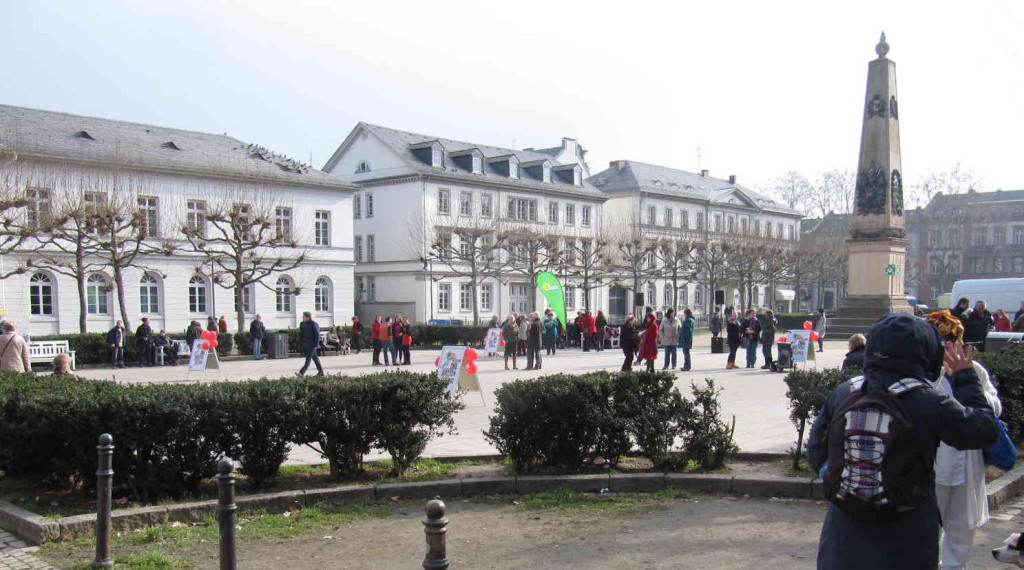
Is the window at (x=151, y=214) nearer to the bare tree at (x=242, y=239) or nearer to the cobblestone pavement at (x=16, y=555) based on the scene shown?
the bare tree at (x=242, y=239)

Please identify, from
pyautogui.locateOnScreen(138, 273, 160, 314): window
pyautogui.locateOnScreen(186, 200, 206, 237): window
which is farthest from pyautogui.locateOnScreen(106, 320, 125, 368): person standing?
pyautogui.locateOnScreen(186, 200, 206, 237): window

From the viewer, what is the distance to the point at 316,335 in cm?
2014

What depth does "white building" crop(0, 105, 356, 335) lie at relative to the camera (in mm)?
32875

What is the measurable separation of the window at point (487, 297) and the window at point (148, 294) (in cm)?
2080

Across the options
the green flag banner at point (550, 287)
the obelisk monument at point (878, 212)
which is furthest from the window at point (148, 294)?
the obelisk monument at point (878, 212)

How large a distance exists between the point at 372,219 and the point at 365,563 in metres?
47.8

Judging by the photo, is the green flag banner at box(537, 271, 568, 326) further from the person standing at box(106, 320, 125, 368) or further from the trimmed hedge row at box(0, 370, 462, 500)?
the trimmed hedge row at box(0, 370, 462, 500)

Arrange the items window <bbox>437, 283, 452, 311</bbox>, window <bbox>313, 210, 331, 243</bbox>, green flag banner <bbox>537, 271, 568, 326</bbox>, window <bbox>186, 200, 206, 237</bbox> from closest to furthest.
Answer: green flag banner <bbox>537, 271, 568, 326</bbox> → window <bbox>186, 200, 206, 237</bbox> → window <bbox>313, 210, 331, 243</bbox> → window <bbox>437, 283, 452, 311</bbox>

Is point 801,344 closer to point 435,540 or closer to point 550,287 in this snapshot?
point 550,287

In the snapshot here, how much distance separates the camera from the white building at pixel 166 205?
3288 centimetres

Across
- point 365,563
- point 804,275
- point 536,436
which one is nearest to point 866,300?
point 536,436

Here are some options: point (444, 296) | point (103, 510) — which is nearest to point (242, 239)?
point (444, 296)

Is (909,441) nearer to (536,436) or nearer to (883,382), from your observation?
(883,382)

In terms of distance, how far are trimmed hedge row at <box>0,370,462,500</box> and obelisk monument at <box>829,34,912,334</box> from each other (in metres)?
25.6
